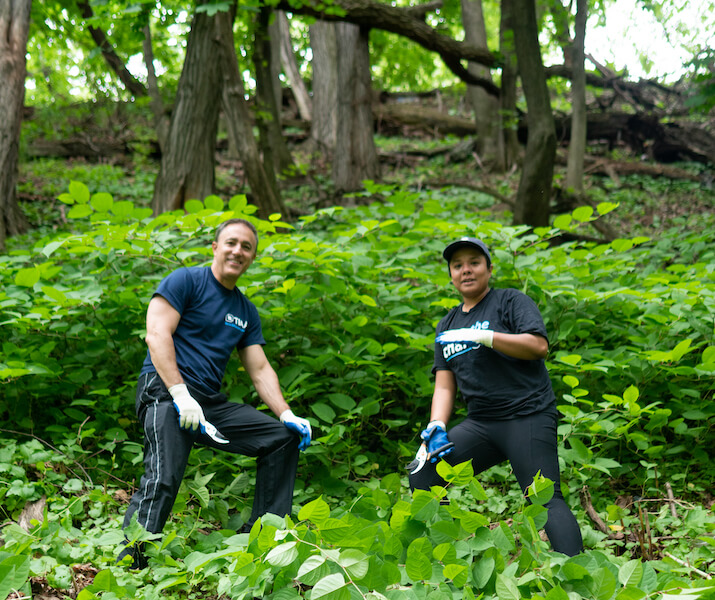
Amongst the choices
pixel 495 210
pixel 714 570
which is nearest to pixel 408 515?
pixel 714 570

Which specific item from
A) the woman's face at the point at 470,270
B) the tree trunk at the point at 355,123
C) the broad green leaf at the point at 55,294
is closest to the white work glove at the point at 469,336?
the woman's face at the point at 470,270

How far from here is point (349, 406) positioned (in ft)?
11.2

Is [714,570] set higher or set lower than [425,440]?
lower

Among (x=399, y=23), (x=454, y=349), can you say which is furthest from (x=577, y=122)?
(x=454, y=349)

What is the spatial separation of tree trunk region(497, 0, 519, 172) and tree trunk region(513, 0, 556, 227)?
0.27 metres

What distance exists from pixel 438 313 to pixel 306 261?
1.09m

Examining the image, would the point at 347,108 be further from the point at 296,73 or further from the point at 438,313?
the point at 296,73

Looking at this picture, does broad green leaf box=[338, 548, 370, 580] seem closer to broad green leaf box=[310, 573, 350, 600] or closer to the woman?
broad green leaf box=[310, 573, 350, 600]

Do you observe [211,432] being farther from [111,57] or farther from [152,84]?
[111,57]

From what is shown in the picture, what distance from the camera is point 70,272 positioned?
4.20 metres

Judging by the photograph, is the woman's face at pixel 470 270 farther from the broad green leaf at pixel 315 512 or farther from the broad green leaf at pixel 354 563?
the broad green leaf at pixel 354 563

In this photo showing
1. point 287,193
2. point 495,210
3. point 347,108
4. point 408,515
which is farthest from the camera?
point 287,193

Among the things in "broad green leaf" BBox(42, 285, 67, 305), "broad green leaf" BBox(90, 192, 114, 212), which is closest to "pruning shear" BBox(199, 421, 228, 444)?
"broad green leaf" BBox(42, 285, 67, 305)

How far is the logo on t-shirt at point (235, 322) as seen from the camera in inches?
130
